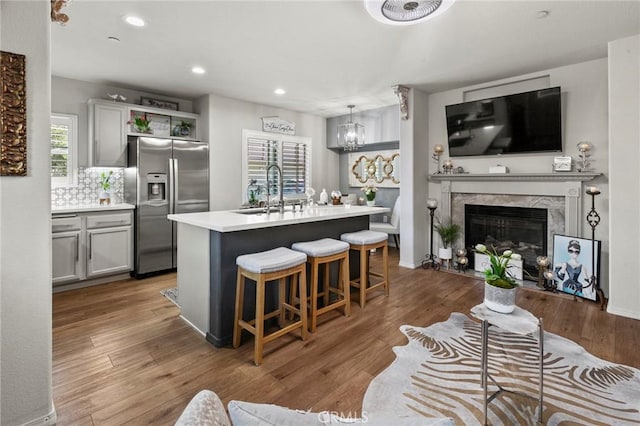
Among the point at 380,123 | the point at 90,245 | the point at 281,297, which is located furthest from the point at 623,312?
the point at 90,245

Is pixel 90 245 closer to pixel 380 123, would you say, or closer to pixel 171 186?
pixel 171 186

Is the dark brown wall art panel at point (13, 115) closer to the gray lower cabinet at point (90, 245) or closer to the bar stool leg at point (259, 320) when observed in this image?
the bar stool leg at point (259, 320)

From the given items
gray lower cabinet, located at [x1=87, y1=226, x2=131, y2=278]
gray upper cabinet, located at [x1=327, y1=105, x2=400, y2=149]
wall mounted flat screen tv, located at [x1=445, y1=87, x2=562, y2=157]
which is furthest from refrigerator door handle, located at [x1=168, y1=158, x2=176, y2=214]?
wall mounted flat screen tv, located at [x1=445, y1=87, x2=562, y2=157]

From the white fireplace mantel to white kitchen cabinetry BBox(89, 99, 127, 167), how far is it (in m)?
4.39

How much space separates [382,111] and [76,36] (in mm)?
4459

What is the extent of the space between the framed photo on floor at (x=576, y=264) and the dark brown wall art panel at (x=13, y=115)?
4.73 m

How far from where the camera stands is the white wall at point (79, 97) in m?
4.20

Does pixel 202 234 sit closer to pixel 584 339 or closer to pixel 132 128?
pixel 132 128

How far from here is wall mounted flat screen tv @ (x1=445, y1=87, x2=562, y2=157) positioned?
153 inches

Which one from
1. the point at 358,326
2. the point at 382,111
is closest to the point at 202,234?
the point at 358,326

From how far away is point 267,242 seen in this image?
9.46 feet

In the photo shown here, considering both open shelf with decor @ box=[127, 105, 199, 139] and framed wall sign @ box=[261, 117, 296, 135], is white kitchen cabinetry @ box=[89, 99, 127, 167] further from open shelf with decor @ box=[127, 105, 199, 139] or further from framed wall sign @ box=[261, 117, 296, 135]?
framed wall sign @ box=[261, 117, 296, 135]

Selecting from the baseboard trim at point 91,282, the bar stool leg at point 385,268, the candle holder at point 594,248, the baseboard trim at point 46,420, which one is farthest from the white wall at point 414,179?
the baseboard trim at point 46,420

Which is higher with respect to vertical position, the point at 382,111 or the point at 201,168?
the point at 382,111
